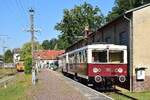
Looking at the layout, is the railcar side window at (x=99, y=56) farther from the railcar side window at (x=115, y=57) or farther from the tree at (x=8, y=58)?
the tree at (x=8, y=58)

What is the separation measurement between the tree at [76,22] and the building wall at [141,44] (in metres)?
57.6

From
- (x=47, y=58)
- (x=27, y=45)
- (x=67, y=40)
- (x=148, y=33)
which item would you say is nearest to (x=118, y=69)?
(x=148, y=33)

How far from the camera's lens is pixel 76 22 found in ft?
296

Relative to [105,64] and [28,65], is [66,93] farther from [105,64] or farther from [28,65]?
[28,65]

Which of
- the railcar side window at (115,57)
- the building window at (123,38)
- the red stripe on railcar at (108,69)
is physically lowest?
the red stripe on railcar at (108,69)

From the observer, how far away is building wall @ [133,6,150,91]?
28.1 metres

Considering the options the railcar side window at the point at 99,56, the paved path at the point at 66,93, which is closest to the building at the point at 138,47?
the railcar side window at the point at 99,56

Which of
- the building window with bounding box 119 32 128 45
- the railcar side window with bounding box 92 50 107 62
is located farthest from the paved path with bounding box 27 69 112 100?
the building window with bounding box 119 32 128 45

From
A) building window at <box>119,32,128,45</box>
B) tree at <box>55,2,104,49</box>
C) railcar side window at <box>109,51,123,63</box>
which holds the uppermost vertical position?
tree at <box>55,2,104,49</box>

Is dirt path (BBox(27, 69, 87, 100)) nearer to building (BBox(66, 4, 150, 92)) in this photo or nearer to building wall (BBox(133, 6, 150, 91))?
building (BBox(66, 4, 150, 92))

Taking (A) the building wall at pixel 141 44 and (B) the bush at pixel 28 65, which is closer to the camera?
(A) the building wall at pixel 141 44

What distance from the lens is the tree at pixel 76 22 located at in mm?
88438

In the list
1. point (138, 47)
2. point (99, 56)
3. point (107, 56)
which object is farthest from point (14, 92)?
point (138, 47)

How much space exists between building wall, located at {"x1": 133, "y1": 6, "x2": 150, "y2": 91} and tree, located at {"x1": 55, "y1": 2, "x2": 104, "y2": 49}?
2266 inches
